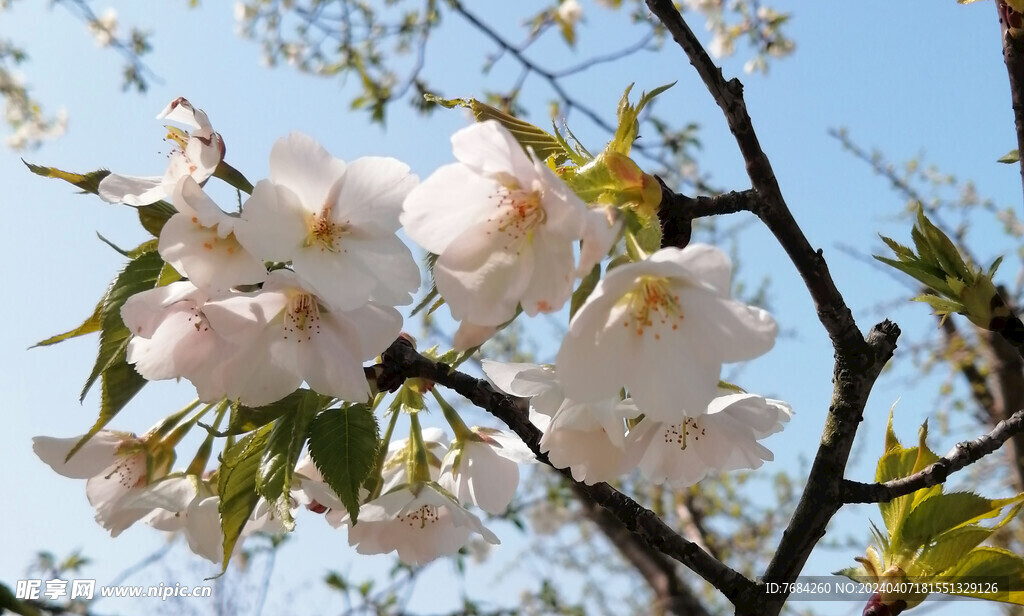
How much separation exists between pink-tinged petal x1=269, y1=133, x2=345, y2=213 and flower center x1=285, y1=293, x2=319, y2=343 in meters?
0.10

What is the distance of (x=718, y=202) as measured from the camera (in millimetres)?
765

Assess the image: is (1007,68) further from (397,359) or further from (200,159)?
(200,159)

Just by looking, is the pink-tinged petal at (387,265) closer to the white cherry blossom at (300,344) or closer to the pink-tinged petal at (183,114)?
the white cherry blossom at (300,344)

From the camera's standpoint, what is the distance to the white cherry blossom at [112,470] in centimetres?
99

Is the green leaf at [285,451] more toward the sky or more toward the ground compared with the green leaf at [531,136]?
more toward the ground

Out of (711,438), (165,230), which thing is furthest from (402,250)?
(711,438)

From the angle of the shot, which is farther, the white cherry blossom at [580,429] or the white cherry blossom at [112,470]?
the white cherry blossom at [112,470]

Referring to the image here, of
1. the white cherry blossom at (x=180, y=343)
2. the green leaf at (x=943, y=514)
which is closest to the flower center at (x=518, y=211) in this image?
the white cherry blossom at (x=180, y=343)

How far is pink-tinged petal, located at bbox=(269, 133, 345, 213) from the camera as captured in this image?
724mm

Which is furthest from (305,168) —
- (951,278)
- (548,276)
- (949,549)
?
(949,549)

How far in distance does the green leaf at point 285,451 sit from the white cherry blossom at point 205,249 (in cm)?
17

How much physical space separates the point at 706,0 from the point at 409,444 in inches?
181

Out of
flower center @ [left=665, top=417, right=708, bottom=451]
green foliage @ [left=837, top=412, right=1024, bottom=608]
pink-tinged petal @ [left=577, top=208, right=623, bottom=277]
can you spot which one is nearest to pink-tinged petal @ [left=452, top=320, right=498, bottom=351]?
pink-tinged petal @ [left=577, top=208, right=623, bottom=277]

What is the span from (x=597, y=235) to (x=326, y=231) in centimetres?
33
